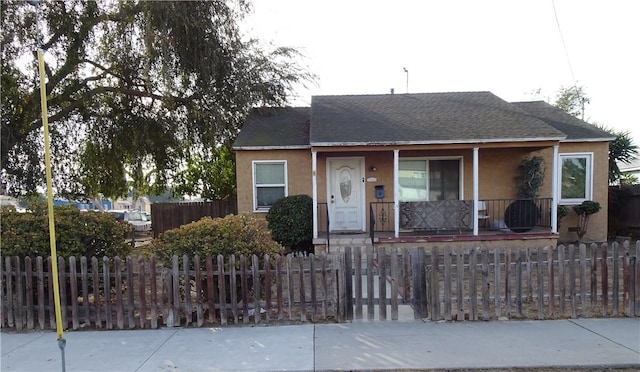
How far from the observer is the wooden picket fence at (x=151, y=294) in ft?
16.8

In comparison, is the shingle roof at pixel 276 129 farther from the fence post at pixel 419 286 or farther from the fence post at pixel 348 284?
the fence post at pixel 419 286

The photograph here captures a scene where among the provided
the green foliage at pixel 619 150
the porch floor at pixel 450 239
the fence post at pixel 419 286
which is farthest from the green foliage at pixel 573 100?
the fence post at pixel 419 286

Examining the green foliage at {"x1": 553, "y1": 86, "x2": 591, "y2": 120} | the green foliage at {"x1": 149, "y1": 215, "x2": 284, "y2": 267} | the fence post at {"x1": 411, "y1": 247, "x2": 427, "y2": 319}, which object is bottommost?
the fence post at {"x1": 411, "y1": 247, "x2": 427, "y2": 319}

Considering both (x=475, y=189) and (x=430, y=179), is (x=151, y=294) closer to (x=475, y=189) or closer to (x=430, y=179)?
(x=475, y=189)

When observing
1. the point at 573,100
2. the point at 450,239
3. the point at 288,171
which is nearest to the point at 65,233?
the point at 288,171

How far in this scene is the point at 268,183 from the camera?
38.3ft

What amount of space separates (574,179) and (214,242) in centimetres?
1153

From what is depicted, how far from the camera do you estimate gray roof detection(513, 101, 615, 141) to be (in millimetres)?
11664

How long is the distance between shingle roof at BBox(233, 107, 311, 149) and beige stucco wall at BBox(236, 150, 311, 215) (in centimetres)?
27

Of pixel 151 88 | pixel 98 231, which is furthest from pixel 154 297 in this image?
pixel 151 88

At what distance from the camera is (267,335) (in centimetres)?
483

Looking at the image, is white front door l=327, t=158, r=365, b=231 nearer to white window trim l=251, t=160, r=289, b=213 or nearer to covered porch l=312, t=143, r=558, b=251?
covered porch l=312, t=143, r=558, b=251

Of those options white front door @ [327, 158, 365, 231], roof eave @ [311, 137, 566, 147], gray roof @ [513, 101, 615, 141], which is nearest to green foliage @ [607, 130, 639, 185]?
gray roof @ [513, 101, 615, 141]

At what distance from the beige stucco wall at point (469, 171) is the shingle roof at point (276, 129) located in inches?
11.2
